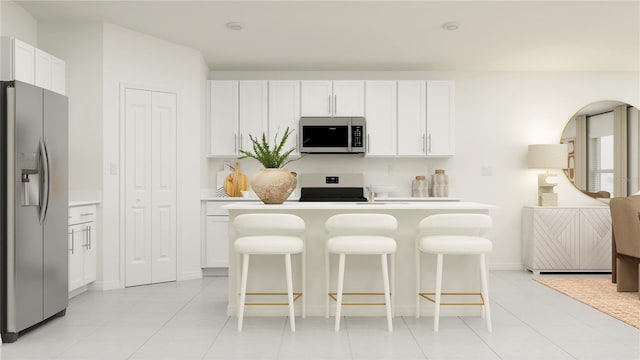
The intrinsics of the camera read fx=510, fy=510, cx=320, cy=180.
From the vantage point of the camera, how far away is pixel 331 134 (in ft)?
19.6

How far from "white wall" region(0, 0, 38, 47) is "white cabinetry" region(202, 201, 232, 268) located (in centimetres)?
236

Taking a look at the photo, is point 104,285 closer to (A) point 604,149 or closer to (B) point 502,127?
(B) point 502,127

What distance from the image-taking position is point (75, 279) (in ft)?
14.4

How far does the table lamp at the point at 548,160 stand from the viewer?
19.8ft

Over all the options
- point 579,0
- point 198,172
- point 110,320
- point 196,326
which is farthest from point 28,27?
point 579,0

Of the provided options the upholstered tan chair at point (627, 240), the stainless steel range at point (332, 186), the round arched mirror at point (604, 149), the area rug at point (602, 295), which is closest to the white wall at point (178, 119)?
the stainless steel range at point (332, 186)

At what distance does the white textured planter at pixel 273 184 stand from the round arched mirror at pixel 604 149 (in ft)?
13.7

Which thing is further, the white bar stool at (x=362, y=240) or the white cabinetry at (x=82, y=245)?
the white cabinetry at (x=82, y=245)

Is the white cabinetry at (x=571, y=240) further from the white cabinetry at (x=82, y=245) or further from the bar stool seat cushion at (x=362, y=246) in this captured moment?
the white cabinetry at (x=82, y=245)

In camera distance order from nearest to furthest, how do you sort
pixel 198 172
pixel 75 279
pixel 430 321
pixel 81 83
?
1. pixel 430 321
2. pixel 75 279
3. pixel 81 83
4. pixel 198 172

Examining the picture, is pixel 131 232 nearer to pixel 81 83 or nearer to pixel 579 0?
pixel 81 83

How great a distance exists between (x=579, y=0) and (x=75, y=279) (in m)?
4.79

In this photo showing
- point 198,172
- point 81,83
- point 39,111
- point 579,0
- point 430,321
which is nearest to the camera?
point 39,111

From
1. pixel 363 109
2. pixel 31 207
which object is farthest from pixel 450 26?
pixel 31 207
